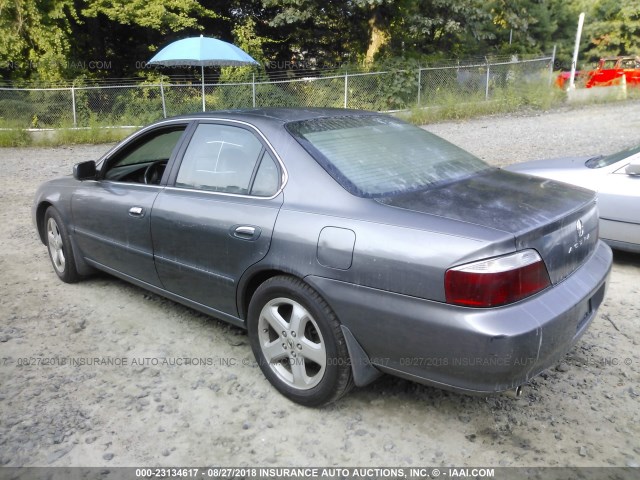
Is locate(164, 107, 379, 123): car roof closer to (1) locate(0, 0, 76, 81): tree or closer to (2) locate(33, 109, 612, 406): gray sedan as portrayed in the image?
(2) locate(33, 109, 612, 406): gray sedan

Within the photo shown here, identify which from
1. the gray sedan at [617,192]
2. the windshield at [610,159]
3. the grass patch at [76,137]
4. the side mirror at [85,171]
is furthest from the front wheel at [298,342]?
the grass patch at [76,137]

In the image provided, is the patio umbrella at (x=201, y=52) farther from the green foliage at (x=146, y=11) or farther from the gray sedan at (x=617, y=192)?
the gray sedan at (x=617, y=192)

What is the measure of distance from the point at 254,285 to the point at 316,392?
2.35 ft

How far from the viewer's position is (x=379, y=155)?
3.22m

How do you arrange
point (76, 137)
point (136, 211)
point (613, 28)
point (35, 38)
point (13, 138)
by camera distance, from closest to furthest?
1. point (136, 211)
2. point (13, 138)
3. point (76, 137)
4. point (35, 38)
5. point (613, 28)

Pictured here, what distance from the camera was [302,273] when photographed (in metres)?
2.79

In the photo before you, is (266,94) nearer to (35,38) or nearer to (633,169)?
(35,38)

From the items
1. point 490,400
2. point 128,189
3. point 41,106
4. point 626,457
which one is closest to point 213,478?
point 490,400

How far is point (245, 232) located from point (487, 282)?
1377 millimetres

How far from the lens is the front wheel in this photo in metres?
2.74

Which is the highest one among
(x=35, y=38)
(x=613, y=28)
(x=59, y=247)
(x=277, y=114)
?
(x=613, y=28)

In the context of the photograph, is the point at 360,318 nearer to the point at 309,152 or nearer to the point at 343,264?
the point at 343,264

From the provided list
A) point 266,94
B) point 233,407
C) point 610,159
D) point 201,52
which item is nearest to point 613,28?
point 266,94

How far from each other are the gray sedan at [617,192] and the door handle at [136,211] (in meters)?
3.81
